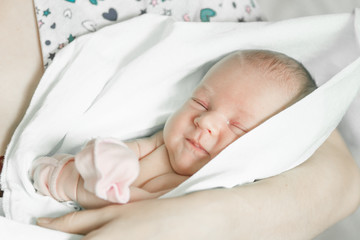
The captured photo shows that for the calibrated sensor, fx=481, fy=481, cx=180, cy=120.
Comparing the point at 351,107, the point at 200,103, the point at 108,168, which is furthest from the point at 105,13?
the point at 351,107

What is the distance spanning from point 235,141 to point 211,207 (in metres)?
0.20

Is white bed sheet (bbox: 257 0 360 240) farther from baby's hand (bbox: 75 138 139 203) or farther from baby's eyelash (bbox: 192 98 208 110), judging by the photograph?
baby's hand (bbox: 75 138 139 203)

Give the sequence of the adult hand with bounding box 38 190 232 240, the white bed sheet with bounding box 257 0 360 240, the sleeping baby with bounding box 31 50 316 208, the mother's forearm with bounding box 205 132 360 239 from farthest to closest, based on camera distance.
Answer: the white bed sheet with bounding box 257 0 360 240, the sleeping baby with bounding box 31 50 316 208, the mother's forearm with bounding box 205 132 360 239, the adult hand with bounding box 38 190 232 240

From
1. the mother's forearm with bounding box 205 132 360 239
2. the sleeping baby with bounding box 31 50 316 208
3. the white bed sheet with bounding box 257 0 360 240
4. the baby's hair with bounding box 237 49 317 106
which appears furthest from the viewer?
the white bed sheet with bounding box 257 0 360 240

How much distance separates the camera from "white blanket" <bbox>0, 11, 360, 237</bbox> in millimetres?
1029

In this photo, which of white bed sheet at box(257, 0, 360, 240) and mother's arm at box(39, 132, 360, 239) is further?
white bed sheet at box(257, 0, 360, 240)

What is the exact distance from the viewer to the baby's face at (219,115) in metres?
1.07

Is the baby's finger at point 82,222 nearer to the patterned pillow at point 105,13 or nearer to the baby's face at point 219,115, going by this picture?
the baby's face at point 219,115

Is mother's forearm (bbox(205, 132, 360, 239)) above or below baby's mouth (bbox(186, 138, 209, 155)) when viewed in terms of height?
below

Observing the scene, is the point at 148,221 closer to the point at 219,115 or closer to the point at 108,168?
the point at 108,168

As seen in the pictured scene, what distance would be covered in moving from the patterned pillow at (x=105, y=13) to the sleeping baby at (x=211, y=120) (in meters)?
0.25

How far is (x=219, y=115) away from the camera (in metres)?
1.09

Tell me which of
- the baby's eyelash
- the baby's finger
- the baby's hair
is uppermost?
the baby's hair

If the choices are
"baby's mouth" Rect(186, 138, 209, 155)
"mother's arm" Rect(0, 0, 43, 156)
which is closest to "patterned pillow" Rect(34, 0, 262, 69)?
"mother's arm" Rect(0, 0, 43, 156)
